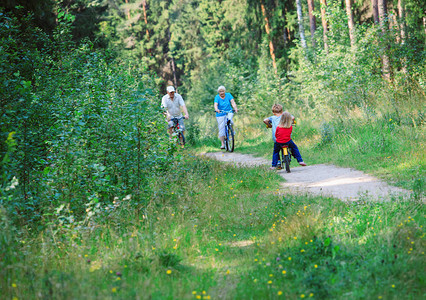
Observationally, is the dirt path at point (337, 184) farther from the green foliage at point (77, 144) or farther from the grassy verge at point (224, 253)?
the green foliage at point (77, 144)

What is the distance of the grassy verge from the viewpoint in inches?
144

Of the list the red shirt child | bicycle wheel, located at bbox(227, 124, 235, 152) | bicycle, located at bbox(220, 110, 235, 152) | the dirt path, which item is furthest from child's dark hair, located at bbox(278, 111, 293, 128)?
bicycle wheel, located at bbox(227, 124, 235, 152)

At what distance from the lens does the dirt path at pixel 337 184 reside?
6480 millimetres

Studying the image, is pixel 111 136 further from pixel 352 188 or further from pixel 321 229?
pixel 352 188

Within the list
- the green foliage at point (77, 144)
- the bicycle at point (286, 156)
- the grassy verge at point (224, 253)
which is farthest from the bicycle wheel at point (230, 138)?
the grassy verge at point (224, 253)

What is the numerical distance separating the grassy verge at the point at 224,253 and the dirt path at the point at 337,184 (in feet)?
2.30

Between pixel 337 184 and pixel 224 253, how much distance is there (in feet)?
11.6

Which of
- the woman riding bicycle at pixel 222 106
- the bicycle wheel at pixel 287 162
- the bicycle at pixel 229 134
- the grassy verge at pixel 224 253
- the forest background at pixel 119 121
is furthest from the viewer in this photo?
the woman riding bicycle at pixel 222 106

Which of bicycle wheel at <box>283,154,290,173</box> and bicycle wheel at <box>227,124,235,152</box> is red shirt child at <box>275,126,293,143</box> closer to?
bicycle wheel at <box>283,154,290,173</box>

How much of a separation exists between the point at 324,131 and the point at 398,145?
111 inches

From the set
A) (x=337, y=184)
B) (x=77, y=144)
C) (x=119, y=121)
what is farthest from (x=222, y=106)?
(x=77, y=144)

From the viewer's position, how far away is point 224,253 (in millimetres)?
4879

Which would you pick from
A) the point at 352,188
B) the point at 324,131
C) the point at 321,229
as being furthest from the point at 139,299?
the point at 324,131

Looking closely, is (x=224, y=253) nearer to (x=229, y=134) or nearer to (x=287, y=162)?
(x=287, y=162)
